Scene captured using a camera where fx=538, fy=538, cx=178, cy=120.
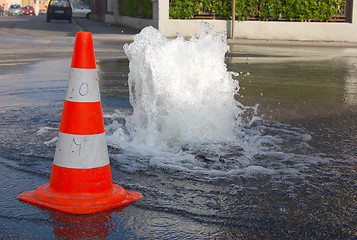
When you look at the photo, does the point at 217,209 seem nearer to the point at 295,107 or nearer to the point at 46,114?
the point at 46,114

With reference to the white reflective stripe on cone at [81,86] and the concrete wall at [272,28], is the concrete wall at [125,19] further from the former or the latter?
the white reflective stripe on cone at [81,86]

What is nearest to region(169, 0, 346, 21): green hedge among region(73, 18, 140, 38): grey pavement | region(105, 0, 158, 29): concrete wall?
region(105, 0, 158, 29): concrete wall

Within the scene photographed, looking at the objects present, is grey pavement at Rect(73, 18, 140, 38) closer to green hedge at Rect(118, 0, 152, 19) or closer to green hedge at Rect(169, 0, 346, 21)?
green hedge at Rect(118, 0, 152, 19)

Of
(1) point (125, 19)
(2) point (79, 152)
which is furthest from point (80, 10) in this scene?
(2) point (79, 152)

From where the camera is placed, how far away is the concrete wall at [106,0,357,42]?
888 inches

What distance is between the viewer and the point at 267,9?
23188 mm

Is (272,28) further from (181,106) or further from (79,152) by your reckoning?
(79,152)

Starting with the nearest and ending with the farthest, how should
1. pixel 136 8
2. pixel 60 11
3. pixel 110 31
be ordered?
pixel 110 31 < pixel 136 8 < pixel 60 11

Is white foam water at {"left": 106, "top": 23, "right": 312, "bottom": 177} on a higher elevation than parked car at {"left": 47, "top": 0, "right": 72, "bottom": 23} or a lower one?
lower

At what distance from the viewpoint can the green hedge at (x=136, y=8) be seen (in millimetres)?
26541

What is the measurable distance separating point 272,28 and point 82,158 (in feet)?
66.1

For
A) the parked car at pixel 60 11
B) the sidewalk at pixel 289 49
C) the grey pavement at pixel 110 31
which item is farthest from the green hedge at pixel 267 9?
the parked car at pixel 60 11

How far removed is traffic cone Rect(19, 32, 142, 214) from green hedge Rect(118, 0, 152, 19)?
22.8 meters

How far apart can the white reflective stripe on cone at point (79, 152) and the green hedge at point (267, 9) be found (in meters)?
19.9
